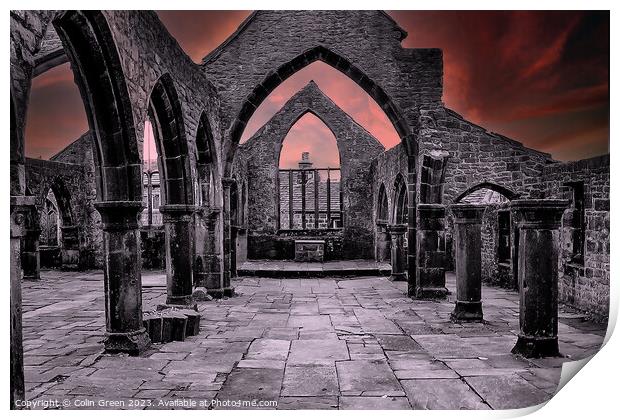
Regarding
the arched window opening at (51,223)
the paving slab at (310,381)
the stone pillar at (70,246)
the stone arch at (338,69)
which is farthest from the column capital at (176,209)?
the arched window opening at (51,223)

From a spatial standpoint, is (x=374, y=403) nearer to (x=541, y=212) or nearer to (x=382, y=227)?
(x=541, y=212)

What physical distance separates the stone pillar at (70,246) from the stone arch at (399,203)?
962 cm

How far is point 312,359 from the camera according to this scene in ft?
17.9

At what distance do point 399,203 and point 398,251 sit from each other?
1.49 meters

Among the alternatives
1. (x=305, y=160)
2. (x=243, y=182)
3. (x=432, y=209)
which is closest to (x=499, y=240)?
(x=432, y=209)

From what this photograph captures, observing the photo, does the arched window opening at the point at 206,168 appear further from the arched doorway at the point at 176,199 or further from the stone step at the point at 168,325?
the stone step at the point at 168,325

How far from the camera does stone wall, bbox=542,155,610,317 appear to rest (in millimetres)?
7297

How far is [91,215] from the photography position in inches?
623

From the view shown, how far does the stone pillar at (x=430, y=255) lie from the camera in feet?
31.5

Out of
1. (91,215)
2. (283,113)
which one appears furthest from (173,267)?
(283,113)

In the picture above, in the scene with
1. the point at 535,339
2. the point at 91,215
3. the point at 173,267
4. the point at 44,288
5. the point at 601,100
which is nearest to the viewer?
the point at 601,100

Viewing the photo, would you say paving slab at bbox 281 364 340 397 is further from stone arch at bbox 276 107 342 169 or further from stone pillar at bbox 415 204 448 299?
stone arch at bbox 276 107 342 169
